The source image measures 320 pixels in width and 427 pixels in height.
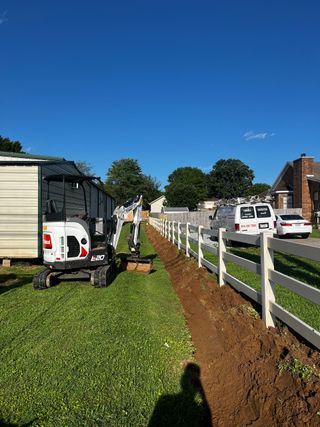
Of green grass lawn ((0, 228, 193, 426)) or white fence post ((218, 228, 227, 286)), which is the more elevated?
white fence post ((218, 228, 227, 286))

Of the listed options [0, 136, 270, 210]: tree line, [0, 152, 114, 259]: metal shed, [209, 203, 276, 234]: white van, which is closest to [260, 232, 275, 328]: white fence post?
[0, 152, 114, 259]: metal shed

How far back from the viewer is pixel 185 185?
8206cm

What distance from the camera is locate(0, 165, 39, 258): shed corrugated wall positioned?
13.2 metres

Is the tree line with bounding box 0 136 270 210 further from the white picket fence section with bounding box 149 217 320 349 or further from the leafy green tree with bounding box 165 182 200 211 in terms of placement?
the white picket fence section with bounding box 149 217 320 349

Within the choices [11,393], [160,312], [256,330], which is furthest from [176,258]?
[11,393]

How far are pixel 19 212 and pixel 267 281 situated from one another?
10143mm

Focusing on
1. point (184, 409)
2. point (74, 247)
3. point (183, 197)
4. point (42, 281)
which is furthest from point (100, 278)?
point (183, 197)

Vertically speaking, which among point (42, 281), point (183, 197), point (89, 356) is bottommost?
point (89, 356)

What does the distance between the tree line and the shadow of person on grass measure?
74.8 m

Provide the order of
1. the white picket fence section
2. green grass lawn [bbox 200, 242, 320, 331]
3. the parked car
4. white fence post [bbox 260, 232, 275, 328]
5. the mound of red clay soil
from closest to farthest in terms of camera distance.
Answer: the mound of red clay soil → the white picket fence section → white fence post [bbox 260, 232, 275, 328] → green grass lawn [bbox 200, 242, 320, 331] → the parked car

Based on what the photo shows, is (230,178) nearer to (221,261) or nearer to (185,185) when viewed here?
(185,185)

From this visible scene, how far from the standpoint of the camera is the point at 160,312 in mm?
7059

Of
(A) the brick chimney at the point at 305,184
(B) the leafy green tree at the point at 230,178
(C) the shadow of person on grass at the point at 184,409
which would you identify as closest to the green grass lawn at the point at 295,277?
(C) the shadow of person on grass at the point at 184,409

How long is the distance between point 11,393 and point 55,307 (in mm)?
3370
